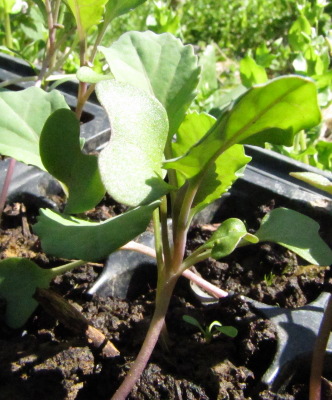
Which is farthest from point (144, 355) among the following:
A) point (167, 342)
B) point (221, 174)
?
point (221, 174)

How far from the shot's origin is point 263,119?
1.62ft

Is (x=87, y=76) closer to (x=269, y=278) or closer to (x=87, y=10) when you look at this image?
(x=87, y=10)

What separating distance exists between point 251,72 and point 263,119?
2.52 feet

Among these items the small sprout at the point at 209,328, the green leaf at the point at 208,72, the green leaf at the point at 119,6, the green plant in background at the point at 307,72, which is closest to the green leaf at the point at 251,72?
the green plant in background at the point at 307,72

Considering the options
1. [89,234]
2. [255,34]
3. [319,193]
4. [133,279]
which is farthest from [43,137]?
[255,34]

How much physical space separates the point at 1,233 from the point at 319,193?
0.57m

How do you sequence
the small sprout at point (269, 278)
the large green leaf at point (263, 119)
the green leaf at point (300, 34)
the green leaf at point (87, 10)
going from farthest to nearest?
the green leaf at point (300, 34) → the small sprout at point (269, 278) → the green leaf at point (87, 10) → the large green leaf at point (263, 119)

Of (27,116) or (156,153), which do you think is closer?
(156,153)

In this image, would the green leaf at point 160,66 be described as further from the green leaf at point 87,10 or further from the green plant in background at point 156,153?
the green leaf at point 87,10

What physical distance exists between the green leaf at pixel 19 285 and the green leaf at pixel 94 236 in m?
0.14

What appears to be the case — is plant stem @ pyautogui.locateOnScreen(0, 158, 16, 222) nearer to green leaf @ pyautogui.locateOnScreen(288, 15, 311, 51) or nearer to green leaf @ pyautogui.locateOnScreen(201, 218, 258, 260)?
green leaf @ pyautogui.locateOnScreen(201, 218, 258, 260)

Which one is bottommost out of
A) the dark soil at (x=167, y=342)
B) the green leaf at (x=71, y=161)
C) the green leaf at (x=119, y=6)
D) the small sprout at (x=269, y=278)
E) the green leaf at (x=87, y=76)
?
the small sprout at (x=269, y=278)

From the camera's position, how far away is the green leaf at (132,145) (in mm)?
477

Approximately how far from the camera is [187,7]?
2.84 metres
